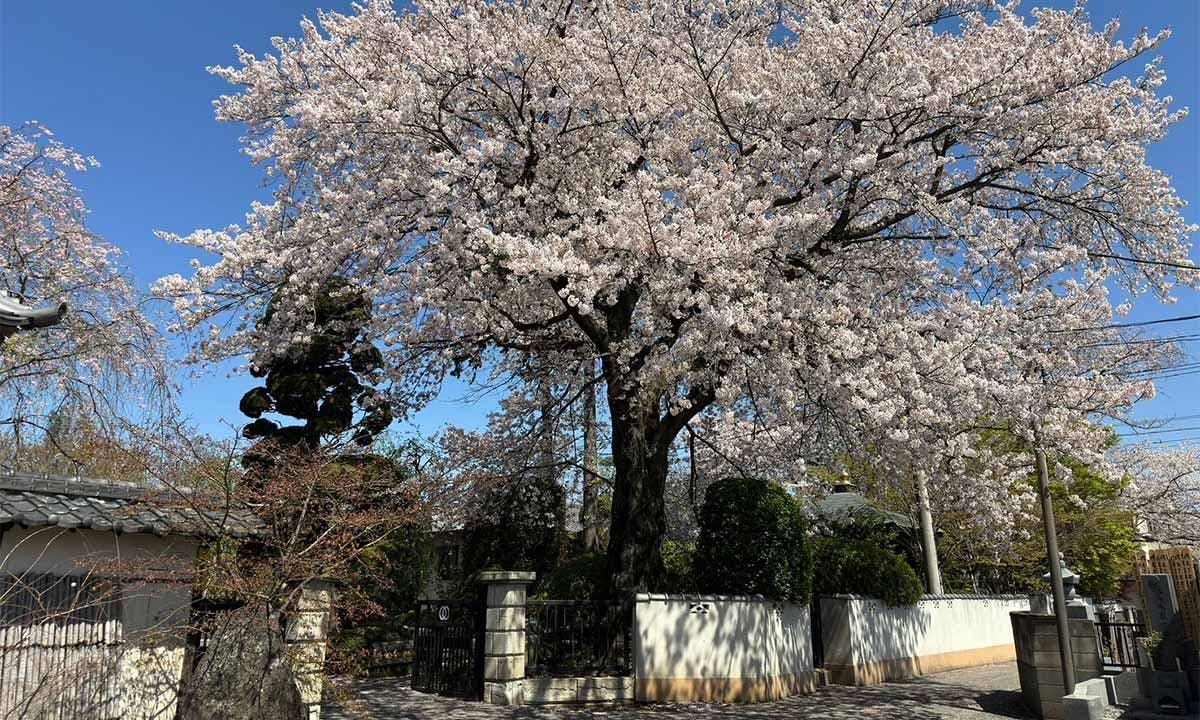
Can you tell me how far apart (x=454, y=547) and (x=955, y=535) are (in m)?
13.5

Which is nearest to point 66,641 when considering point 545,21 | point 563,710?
point 563,710

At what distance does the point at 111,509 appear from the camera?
21.1 feet

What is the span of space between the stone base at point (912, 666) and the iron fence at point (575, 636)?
461 cm

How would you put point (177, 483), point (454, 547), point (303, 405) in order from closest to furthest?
1. point (177, 483)
2. point (303, 405)
3. point (454, 547)

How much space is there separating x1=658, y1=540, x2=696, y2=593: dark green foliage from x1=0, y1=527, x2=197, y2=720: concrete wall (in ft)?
23.3

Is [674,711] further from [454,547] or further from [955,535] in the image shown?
[955,535]

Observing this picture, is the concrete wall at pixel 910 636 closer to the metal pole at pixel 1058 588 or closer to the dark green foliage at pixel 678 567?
the dark green foliage at pixel 678 567

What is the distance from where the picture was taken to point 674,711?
9.72 meters

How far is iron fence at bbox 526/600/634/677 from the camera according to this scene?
10.5 metres

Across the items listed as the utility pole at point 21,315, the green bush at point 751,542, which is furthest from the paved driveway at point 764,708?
the utility pole at point 21,315

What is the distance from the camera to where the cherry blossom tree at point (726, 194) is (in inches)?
362

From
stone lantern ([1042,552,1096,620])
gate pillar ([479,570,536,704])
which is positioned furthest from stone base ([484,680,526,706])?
stone lantern ([1042,552,1096,620])

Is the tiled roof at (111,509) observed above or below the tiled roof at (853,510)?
below

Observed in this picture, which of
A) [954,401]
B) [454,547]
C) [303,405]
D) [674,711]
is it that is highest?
[303,405]
